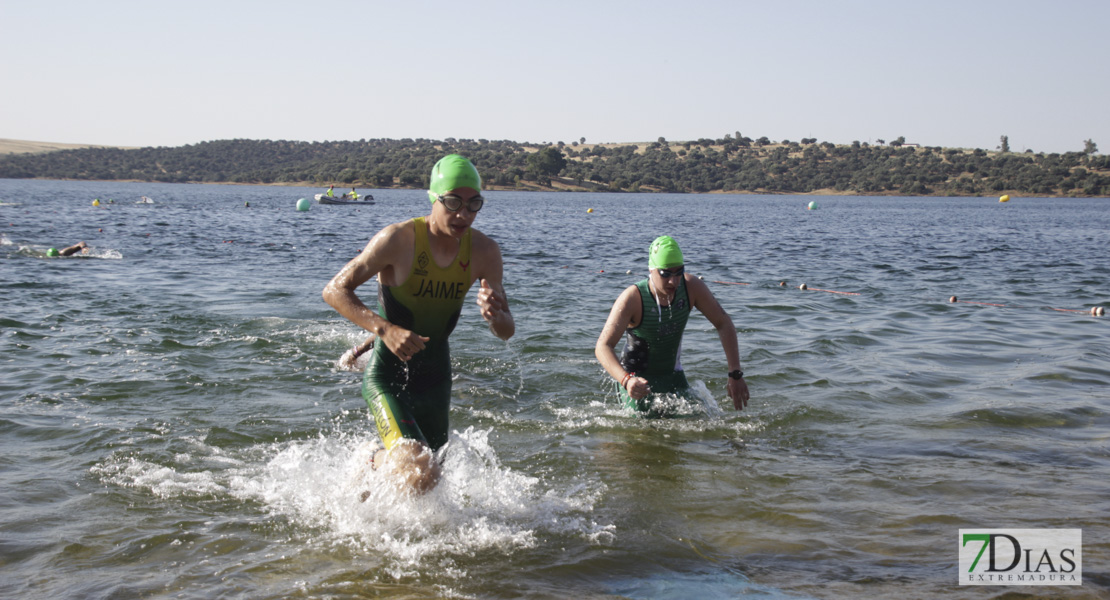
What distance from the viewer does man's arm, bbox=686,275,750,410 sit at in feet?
22.3

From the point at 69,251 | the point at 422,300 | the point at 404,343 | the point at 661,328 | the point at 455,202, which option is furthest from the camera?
the point at 69,251

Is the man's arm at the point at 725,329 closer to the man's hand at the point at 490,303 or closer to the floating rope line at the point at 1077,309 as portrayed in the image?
the man's hand at the point at 490,303

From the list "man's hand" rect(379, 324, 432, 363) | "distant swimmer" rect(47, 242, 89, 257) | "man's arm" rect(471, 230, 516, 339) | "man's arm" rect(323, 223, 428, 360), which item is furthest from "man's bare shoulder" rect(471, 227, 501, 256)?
"distant swimmer" rect(47, 242, 89, 257)

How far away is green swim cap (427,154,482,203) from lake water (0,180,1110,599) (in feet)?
5.92

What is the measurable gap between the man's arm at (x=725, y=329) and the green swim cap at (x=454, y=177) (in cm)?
285

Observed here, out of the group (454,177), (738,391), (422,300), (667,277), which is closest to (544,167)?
(667,277)

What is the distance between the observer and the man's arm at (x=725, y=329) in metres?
6.80

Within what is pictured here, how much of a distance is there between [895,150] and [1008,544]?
167669 millimetres

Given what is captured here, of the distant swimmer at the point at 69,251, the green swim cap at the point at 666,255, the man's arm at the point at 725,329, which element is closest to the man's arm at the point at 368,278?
the green swim cap at the point at 666,255

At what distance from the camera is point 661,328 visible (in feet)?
23.8

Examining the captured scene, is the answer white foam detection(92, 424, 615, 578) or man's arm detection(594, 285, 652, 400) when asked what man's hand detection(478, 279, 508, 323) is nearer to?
white foam detection(92, 424, 615, 578)

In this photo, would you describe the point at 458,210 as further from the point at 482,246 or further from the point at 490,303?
the point at 490,303

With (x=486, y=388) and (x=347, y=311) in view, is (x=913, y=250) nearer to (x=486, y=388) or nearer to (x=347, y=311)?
(x=486, y=388)

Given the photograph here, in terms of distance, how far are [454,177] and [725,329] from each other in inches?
132
